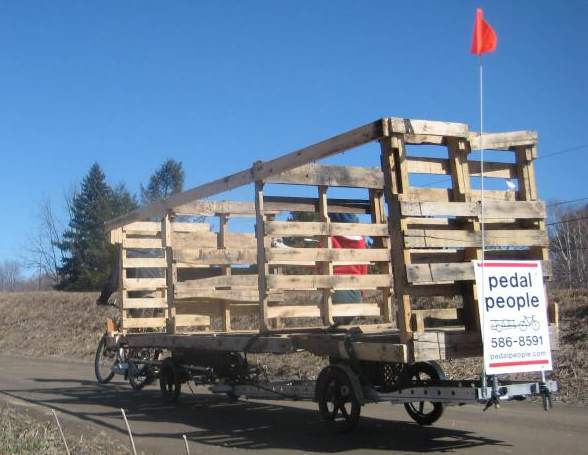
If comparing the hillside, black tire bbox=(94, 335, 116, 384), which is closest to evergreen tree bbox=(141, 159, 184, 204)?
the hillside

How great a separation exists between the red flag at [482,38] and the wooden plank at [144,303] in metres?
8.60

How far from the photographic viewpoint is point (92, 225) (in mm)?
51125

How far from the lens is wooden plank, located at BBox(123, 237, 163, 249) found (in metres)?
14.1

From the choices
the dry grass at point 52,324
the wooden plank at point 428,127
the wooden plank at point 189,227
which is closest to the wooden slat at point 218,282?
the wooden plank at point 189,227

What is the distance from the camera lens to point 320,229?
984cm

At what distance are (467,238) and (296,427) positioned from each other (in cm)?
327

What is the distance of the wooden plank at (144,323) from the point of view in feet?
45.5

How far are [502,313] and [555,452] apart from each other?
1.54m

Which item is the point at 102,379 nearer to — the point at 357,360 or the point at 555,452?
the point at 357,360

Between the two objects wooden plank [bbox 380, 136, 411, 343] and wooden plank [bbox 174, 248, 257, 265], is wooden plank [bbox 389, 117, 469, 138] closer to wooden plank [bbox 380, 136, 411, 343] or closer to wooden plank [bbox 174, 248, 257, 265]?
wooden plank [bbox 380, 136, 411, 343]

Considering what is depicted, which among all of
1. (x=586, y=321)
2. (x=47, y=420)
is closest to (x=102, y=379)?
(x=47, y=420)

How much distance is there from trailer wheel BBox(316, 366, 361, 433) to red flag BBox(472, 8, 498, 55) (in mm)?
3541

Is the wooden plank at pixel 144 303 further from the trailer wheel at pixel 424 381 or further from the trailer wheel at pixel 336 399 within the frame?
the trailer wheel at pixel 336 399

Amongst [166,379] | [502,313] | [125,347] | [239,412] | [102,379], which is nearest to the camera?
[502,313]
